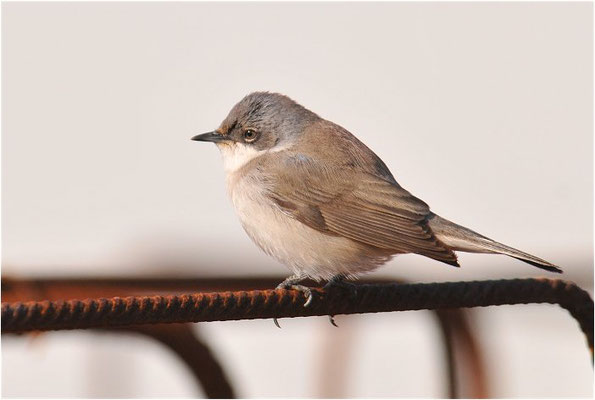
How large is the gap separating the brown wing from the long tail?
0.09m

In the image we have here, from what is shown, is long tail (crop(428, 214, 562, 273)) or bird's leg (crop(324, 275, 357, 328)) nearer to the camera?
long tail (crop(428, 214, 562, 273))

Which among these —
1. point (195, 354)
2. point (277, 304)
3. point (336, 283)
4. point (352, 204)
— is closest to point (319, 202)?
point (352, 204)

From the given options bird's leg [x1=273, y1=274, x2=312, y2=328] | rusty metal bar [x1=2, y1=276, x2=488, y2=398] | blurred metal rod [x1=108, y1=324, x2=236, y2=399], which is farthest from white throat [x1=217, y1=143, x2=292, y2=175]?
blurred metal rod [x1=108, y1=324, x2=236, y2=399]

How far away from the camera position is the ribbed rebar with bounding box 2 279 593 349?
2.20 meters

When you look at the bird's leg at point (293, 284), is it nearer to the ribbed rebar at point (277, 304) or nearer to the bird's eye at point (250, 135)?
the ribbed rebar at point (277, 304)

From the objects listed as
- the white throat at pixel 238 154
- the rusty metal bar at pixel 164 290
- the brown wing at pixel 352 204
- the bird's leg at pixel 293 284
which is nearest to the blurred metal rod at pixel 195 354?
the rusty metal bar at pixel 164 290

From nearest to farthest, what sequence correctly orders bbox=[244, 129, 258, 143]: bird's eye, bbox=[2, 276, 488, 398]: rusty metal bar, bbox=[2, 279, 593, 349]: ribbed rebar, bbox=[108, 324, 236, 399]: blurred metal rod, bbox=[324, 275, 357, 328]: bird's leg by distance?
1. bbox=[2, 279, 593, 349]: ribbed rebar
2. bbox=[108, 324, 236, 399]: blurred metal rod
3. bbox=[2, 276, 488, 398]: rusty metal bar
4. bbox=[324, 275, 357, 328]: bird's leg
5. bbox=[244, 129, 258, 143]: bird's eye

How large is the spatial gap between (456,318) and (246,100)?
7.50 feet

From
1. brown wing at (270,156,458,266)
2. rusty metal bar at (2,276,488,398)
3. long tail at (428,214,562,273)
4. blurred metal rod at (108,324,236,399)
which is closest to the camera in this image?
blurred metal rod at (108,324,236,399)

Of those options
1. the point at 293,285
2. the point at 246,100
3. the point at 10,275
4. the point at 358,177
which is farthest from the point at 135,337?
the point at 246,100

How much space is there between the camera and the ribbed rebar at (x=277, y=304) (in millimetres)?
2199

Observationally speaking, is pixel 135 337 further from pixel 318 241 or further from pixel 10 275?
pixel 318 241

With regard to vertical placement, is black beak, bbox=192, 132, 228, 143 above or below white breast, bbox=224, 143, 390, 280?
above

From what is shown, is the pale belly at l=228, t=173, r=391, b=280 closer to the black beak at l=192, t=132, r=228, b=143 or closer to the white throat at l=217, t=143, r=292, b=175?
the white throat at l=217, t=143, r=292, b=175
